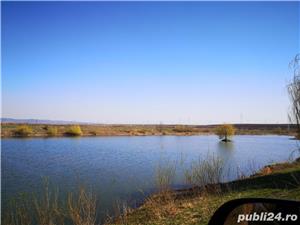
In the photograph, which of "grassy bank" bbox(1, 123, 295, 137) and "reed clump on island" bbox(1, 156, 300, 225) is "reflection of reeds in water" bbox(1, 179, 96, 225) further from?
"grassy bank" bbox(1, 123, 295, 137)

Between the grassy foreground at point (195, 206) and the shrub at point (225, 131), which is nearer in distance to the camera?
the grassy foreground at point (195, 206)

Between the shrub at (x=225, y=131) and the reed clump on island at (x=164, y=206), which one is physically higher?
the shrub at (x=225, y=131)

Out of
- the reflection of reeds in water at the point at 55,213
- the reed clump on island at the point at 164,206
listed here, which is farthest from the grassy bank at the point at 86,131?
the reflection of reeds in water at the point at 55,213

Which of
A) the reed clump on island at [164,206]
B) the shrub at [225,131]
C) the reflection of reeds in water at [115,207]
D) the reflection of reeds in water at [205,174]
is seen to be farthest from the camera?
the shrub at [225,131]

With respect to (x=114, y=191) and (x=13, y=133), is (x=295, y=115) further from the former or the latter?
(x=13, y=133)

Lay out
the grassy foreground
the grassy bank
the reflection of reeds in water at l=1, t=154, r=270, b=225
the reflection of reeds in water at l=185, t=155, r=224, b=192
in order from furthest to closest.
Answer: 1. the grassy bank
2. the reflection of reeds in water at l=185, t=155, r=224, b=192
3. the reflection of reeds in water at l=1, t=154, r=270, b=225
4. the grassy foreground

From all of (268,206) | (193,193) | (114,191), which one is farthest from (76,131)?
(268,206)

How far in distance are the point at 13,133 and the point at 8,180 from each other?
42.0m

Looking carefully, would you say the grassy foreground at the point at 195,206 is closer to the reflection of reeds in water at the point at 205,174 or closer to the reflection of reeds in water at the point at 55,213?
the reflection of reeds in water at the point at 205,174

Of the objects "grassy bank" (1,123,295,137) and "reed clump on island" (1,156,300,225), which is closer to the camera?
"reed clump on island" (1,156,300,225)

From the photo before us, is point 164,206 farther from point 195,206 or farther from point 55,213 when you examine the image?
point 55,213

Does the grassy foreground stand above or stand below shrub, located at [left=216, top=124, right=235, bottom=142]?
below

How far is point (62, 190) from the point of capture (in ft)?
46.4

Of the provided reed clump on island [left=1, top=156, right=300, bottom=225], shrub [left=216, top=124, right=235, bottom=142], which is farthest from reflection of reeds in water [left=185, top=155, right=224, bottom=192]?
shrub [left=216, top=124, right=235, bottom=142]
